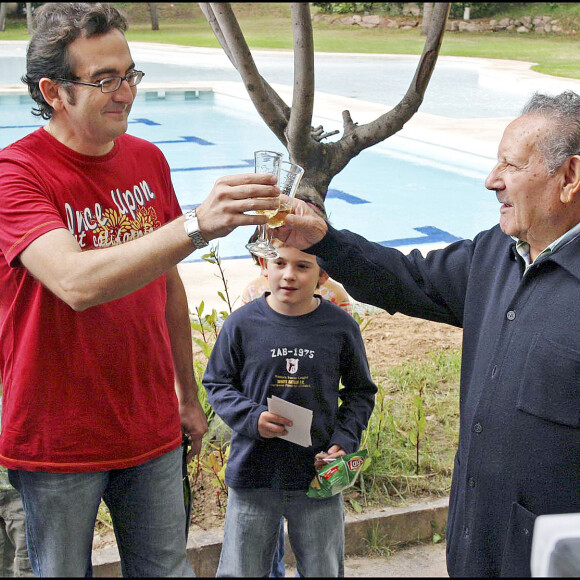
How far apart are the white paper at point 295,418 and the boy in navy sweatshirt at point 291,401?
2.4 inches

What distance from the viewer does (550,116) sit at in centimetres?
222

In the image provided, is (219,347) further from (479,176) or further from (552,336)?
(479,176)

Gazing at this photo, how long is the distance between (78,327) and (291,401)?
881mm

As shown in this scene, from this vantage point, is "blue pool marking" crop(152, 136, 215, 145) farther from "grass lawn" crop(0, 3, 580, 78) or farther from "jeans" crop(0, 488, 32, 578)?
"jeans" crop(0, 488, 32, 578)

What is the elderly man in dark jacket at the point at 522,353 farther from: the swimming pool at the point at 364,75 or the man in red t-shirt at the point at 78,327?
the swimming pool at the point at 364,75

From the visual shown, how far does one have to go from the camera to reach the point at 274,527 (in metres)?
2.83

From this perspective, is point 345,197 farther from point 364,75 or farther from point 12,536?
point 364,75

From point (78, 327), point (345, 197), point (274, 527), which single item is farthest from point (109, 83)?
point (345, 197)

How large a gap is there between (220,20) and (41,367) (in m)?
2.16

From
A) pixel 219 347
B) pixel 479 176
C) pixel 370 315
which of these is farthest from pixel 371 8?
pixel 219 347

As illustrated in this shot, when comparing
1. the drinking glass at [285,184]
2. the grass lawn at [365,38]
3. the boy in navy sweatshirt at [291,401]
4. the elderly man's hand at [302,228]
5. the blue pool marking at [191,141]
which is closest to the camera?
the drinking glass at [285,184]

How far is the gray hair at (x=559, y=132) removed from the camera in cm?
217

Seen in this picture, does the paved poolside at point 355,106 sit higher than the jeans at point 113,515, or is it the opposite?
the jeans at point 113,515

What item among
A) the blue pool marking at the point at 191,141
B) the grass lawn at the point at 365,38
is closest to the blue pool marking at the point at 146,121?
the blue pool marking at the point at 191,141
